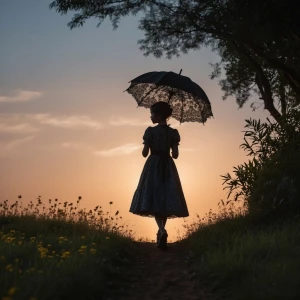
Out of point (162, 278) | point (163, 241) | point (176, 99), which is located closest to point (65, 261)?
point (162, 278)

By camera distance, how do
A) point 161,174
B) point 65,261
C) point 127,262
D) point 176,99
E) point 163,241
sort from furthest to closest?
point 176,99, point 161,174, point 163,241, point 127,262, point 65,261

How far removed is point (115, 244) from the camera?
10258 mm

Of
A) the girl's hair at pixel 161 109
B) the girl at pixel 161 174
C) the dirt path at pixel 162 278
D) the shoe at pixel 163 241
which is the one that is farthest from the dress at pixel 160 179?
the dirt path at pixel 162 278

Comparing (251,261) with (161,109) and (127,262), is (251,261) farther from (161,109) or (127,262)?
(161,109)

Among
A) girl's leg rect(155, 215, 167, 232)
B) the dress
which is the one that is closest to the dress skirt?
the dress

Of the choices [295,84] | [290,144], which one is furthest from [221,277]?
[295,84]

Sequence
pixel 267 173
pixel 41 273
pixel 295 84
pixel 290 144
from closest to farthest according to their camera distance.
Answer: pixel 41 273, pixel 267 173, pixel 290 144, pixel 295 84

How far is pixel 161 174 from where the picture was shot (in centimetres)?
1140

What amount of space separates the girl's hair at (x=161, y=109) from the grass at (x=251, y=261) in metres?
2.64

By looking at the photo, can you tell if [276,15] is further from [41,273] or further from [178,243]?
[41,273]

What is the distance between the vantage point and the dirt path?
7.88 metres

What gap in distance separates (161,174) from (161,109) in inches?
53.6

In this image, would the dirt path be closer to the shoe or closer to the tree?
the shoe

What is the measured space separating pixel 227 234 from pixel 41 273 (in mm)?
4859
